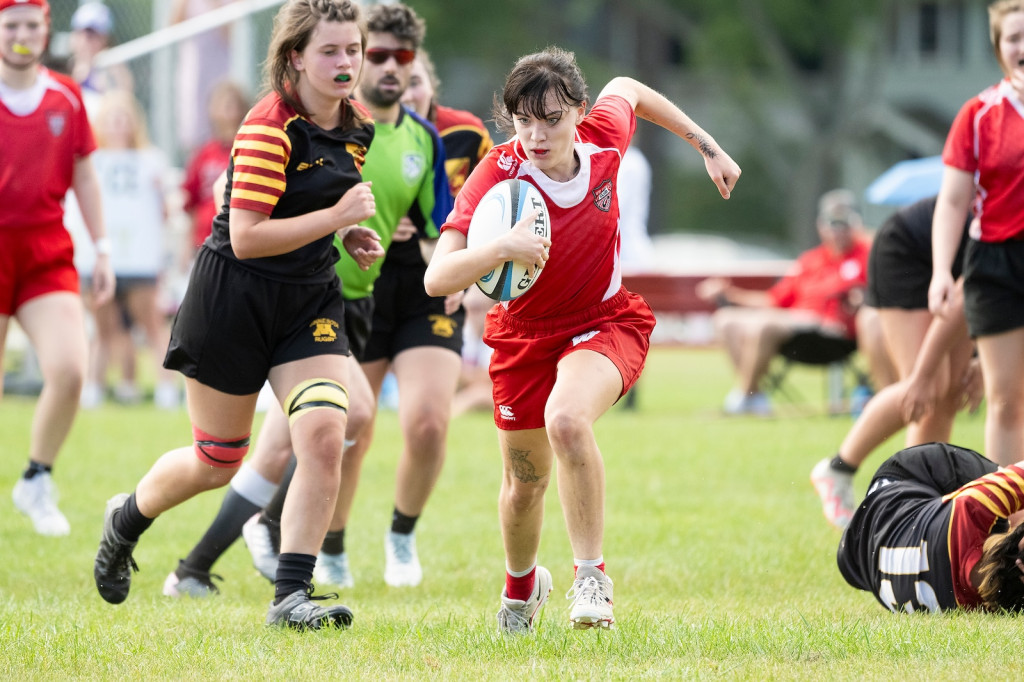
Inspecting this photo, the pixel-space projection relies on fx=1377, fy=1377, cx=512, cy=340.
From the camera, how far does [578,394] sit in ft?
14.6

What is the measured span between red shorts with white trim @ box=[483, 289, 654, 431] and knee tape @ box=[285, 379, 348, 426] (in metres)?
0.56

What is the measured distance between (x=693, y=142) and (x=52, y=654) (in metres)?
2.87

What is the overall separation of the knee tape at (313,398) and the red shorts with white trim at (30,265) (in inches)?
103

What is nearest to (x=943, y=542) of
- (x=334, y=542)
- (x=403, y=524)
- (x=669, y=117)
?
(x=669, y=117)

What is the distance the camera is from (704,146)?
5.15m

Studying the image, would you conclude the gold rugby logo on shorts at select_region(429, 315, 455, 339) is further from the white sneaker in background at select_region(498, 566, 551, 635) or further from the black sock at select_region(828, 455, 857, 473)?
the black sock at select_region(828, 455, 857, 473)

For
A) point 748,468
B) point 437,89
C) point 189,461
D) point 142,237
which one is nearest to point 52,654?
point 189,461

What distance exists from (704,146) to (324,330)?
5.15 ft

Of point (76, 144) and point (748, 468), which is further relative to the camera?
point (748, 468)

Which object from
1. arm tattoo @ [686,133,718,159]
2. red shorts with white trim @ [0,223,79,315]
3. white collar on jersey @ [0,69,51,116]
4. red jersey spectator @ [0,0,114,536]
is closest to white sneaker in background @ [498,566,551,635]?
arm tattoo @ [686,133,718,159]

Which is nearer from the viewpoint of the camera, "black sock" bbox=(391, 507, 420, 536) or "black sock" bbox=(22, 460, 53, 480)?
"black sock" bbox=(391, 507, 420, 536)

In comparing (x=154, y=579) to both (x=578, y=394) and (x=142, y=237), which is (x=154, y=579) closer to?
(x=578, y=394)

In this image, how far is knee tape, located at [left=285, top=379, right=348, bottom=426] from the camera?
4.83 metres

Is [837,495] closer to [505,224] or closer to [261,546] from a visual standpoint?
[261,546]
